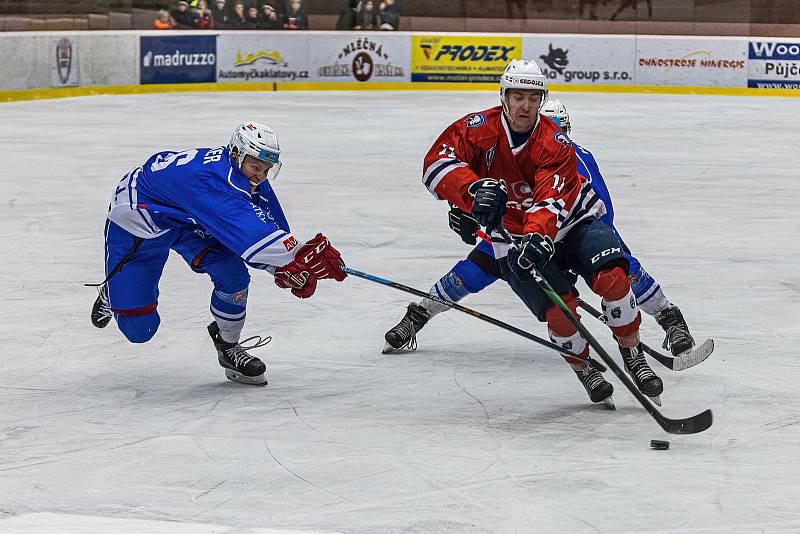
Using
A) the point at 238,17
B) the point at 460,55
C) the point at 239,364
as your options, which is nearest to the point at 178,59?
the point at 238,17

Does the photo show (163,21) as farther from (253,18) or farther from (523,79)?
(523,79)

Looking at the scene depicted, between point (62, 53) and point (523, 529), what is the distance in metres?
13.8

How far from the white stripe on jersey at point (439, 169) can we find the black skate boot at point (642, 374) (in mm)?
857

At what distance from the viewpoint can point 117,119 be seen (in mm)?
13875

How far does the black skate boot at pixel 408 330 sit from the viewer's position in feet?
16.5

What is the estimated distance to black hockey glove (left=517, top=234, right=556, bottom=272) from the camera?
13.3ft

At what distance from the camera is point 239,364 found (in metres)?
4.57

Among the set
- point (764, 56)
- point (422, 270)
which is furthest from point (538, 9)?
point (422, 270)

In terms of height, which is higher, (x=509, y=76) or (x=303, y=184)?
(x=509, y=76)

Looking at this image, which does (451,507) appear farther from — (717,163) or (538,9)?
(538,9)

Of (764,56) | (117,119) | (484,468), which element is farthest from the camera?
(764,56)

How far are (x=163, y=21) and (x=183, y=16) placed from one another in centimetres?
39

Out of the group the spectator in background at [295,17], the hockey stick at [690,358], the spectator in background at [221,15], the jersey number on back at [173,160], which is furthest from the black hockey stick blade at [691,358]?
the spectator in background at [295,17]

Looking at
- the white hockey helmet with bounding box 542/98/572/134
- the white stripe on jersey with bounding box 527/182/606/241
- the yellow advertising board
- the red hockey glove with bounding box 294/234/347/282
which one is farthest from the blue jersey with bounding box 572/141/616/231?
the yellow advertising board
